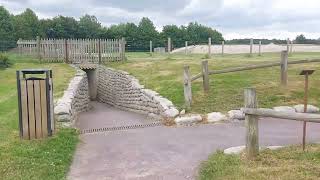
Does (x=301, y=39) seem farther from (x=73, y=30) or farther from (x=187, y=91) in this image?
(x=187, y=91)

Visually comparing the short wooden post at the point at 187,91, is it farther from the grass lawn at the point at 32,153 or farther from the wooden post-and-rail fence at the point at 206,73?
the grass lawn at the point at 32,153

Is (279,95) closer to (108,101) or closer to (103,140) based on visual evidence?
(103,140)

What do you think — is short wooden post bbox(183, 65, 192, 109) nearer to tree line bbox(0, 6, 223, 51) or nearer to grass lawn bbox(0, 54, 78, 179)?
grass lawn bbox(0, 54, 78, 179)

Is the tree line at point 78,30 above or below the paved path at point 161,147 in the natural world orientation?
above

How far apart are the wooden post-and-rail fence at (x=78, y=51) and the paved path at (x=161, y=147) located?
19577 mm

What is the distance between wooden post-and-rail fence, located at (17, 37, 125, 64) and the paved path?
19.6 m

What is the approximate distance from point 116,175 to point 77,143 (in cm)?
245

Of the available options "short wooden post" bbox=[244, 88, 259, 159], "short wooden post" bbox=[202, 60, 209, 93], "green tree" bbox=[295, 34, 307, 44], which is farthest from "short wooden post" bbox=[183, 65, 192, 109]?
"green tree" bbox=[295, 34, 307, 44]

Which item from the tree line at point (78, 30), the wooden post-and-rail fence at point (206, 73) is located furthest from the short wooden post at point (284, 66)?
the tree line at point (78, 30)

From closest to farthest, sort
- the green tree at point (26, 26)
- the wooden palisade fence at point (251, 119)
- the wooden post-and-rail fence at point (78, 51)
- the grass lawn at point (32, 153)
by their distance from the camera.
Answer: the grass lawn at point (32, 153)
the wooden palisade fence at point (251, 119)
the wooden post-and-rail fence at point (78, 51)
the green tree at point (26, 26)

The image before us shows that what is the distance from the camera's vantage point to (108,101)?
25.4 m

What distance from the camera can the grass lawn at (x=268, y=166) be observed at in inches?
256

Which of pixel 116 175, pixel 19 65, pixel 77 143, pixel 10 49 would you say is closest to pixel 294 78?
pixel 77 143

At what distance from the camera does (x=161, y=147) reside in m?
8.85
